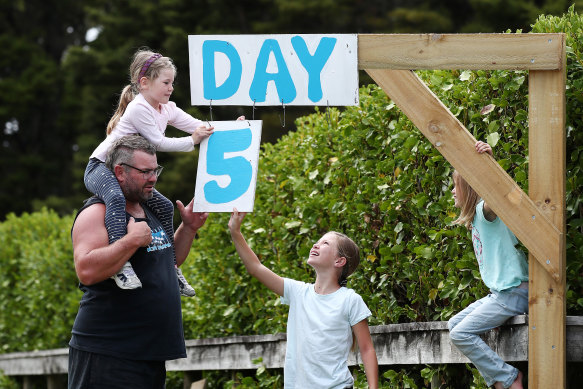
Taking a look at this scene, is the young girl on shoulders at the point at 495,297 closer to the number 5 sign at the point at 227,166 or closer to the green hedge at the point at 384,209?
the green hedge at the point at 384,209

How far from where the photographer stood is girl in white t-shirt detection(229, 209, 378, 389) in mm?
4488

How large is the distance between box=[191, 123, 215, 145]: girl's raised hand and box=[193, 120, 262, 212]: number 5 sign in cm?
2

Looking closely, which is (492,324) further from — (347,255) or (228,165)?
(228,165)

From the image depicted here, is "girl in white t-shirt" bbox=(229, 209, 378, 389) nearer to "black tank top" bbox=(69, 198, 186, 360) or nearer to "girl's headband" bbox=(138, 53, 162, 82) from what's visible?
"black tank top" bbox=(69, 198, 186, 360)

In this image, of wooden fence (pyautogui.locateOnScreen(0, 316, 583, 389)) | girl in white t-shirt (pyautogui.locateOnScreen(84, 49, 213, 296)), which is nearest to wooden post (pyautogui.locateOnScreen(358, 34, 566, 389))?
wooden fence (pyautogui.locateOnScreen(0, 316, 583, 389))

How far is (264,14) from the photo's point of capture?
71.2ft

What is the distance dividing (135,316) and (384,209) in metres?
1.77

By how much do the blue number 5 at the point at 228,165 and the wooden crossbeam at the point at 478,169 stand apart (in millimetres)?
745

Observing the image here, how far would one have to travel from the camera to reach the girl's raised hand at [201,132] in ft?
15.0

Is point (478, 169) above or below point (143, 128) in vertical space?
below

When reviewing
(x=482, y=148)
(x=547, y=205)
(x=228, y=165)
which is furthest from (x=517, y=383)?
(x=228, y=165)

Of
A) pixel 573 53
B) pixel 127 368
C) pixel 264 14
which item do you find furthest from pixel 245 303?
pixel 264 14

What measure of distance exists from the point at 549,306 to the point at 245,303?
3265mm

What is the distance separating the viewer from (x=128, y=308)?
434 cm
